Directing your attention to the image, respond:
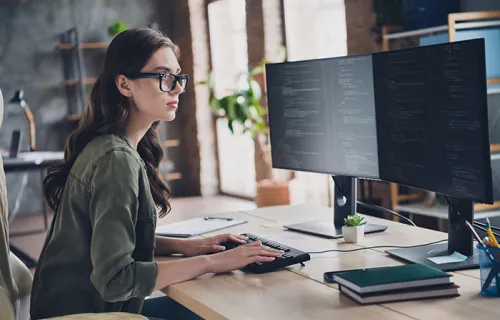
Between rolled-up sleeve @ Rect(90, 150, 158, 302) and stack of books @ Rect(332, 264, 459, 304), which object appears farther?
rolled-up sleeve @ Rect(90, 150, 158, 302)

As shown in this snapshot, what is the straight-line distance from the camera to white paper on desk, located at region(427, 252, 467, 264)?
1.65 meters

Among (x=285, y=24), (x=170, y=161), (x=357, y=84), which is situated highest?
(x=285, y=24)

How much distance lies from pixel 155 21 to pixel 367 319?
717 centimetres

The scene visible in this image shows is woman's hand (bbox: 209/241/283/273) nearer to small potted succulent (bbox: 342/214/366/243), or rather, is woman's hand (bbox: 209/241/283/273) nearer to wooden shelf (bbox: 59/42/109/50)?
small potted succulent (bbox: 342/214/366/243)

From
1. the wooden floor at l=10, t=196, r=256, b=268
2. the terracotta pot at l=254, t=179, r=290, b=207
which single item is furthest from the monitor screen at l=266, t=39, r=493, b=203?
the wooden floor at l=10, t=196, r=256, b=268

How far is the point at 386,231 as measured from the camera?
2086mm

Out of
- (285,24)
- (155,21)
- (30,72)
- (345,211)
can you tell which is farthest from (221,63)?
(345,211)

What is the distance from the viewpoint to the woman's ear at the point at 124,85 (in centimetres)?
179

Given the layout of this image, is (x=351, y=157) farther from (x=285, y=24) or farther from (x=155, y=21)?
(x=155, y=21)

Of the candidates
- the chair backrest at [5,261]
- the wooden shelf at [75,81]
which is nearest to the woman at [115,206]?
the chair backrest at [5,261]

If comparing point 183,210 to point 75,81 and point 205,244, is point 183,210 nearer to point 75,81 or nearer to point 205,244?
point 75,81

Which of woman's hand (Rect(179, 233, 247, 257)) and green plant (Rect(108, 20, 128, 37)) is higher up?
green plant (Rect(108, 20, 128, 37))

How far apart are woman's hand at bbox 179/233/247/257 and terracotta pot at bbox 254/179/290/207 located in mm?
3821

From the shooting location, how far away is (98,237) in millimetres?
1564
